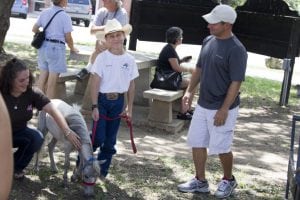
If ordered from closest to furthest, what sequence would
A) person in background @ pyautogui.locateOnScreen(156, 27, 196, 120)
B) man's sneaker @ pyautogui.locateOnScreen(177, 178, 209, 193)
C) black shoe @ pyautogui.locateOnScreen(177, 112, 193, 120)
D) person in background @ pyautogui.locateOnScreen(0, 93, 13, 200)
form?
1. person in background @ pyautogui.locateOnScreen(0, 93, 13, 200)
2. man's sneaker @ pyautogui.locateOnScreen(177, 178, 209, 193)
3. person in background @ pyautogui.locateOnScreen(156, 27, 196, 120)
4. black shoe @ pyautogui.locateOnScreen(177, 112, 193, 120)

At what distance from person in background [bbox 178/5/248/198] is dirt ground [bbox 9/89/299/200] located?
0.36 m

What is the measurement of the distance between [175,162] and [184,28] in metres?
5.17

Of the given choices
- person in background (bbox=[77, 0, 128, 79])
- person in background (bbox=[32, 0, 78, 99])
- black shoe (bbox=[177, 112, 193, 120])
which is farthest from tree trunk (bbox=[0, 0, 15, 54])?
black shoe (bbox=[177, 112, 193, 120])

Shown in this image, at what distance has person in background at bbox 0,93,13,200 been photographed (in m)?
1.40

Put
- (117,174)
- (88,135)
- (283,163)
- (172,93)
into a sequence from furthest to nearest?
(172,93) < (283,163) < (117,174) < (88,135)

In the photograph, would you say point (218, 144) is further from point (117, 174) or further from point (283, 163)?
point (283, 163)

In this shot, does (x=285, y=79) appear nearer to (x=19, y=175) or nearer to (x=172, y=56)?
(x=172, y=56)

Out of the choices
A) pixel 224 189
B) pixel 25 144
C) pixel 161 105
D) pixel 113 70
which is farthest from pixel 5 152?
pixel 161 105

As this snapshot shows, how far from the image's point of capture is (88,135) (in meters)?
4.35

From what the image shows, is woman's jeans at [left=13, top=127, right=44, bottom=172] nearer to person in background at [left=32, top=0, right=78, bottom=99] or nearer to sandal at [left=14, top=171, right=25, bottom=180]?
sandal at [left=14, top=171, right=25, bottom=180]

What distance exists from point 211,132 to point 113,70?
0.94m

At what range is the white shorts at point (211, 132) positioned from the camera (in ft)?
14.6

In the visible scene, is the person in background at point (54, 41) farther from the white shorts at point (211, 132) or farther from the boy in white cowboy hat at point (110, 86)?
the white shorts at point (211, 132)

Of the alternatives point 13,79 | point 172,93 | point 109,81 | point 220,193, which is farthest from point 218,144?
point 172,93
